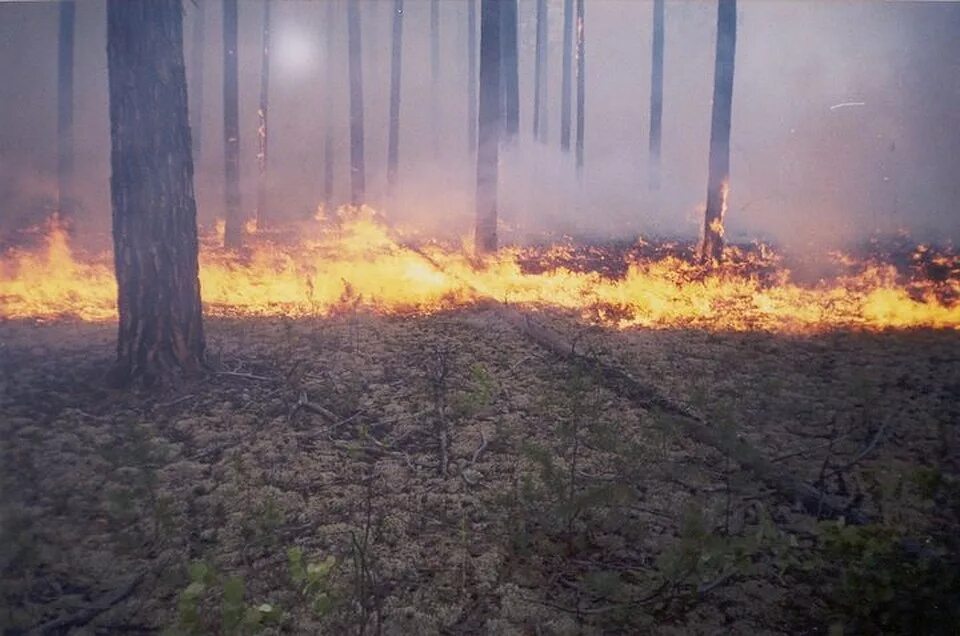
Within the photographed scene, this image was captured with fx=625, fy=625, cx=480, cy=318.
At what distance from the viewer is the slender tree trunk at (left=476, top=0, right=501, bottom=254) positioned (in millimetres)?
11055

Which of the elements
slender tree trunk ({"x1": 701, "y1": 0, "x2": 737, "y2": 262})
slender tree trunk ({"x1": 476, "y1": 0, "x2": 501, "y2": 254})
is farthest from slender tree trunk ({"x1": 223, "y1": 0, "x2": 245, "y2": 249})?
slender tree trunk ({"x1": 701, "y1": 0, "x2": 737, "y2": 262})

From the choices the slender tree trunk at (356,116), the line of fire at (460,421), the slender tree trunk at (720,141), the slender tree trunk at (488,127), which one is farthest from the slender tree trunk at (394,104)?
the slender tree trunk at (720,141)

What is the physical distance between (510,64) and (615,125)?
2650 centimetres

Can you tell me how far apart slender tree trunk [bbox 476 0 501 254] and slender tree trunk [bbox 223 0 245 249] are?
229 inches

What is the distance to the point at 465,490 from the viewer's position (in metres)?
4.07

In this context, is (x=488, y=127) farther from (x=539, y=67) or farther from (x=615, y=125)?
(x=615, y=125)

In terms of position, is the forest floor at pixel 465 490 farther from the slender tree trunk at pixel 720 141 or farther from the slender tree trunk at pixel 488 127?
the slender tree trunk at pixel 720 141

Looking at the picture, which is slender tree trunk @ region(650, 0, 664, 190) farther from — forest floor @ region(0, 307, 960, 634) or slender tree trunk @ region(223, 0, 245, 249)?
forest floor @ region(0, 307, 960, 634)

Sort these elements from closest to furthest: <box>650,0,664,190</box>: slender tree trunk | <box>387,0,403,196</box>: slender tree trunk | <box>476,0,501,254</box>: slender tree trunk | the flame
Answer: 1. the flame
2. <box>476,0,501,254</box>: slender tree trunk
3. <box>387,0,403,196</box>: slender tree trunk
4. <box>650,0,664,190</box>: slender tree trunk

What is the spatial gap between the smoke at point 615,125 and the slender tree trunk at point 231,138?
499 cm

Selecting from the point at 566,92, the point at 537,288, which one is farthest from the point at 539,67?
the point at 537,288

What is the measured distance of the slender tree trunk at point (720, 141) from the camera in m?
11.7

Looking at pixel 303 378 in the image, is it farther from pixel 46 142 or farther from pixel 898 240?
pixel 46 142

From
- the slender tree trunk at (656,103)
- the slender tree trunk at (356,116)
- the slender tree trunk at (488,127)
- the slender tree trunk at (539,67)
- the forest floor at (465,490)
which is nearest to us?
the forest floor at (465,490)
